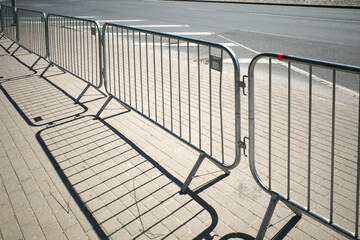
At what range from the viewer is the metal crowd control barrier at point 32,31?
925 cm

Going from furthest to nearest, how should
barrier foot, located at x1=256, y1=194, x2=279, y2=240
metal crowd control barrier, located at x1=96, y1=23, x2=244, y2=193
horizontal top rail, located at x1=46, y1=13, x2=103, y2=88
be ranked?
1. horizontal top rail, located at x1=46, y1=13, x2=103, y2=88
2. metal crowd control barrier, located at x1=96, y1=23, x2=244, y2=193
3. barrier foot, located at x1=256, y1=194, x2=279, y2=240

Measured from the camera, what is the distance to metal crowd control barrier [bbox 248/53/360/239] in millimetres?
3031

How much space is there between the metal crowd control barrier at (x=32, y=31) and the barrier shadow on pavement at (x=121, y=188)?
4.48 metres

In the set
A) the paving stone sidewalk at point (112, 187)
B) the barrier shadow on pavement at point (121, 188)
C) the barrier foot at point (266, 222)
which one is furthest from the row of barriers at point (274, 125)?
the barrier shadow on pavement at point (121, 188)

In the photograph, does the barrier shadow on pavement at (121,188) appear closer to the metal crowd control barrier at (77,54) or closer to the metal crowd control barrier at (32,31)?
the metal crowd control barrier at (77,54)

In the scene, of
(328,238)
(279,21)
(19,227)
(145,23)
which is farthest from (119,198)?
(279,21)

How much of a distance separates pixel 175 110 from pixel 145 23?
12.3 meters

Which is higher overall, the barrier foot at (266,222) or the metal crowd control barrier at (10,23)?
the metal crowd control barrier at (10,23)

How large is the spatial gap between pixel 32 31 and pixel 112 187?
24.2ft

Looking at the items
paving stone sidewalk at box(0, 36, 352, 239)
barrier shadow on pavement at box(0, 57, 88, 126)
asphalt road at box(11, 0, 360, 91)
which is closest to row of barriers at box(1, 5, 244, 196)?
paving stone sidewalk at box(0, 36, 352, 239)

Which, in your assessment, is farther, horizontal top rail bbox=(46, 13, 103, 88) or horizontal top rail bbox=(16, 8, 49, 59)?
horizontal top rail bbox=(16, 8, 49, 59)

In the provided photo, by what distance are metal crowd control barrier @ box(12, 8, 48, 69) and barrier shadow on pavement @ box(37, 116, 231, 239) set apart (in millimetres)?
4484

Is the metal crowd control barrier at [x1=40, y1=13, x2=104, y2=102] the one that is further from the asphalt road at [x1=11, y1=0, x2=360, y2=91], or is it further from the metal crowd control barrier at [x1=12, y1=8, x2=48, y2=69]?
the asphalt road at [x1=11, y1=0, x2=360, y2=91]

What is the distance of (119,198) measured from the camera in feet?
12.6
